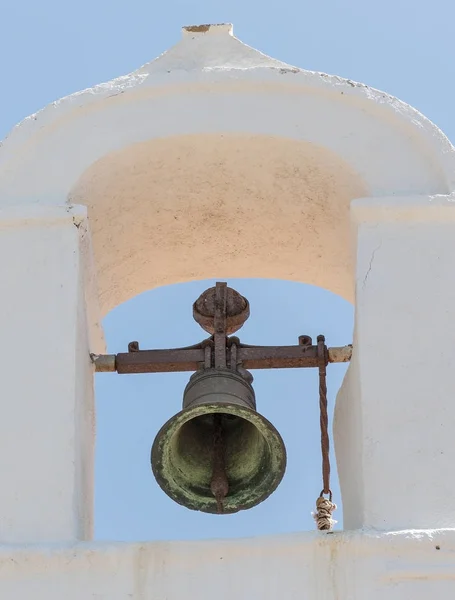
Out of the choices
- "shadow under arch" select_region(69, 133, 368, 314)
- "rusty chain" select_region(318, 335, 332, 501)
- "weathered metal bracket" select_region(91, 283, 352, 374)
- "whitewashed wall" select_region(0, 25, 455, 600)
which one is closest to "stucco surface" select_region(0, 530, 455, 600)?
"whitewashed wall" select_region(0, 25, 455, 600)

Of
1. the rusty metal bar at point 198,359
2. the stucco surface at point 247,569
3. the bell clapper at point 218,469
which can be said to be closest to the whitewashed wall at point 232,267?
the stucco surface at point 247,569

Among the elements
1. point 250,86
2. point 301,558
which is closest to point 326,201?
point 250,86

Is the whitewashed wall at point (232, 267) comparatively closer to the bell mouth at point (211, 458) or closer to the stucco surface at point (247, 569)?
the stucco surface at point (247, 569)

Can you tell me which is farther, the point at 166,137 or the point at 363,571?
the point at 166,137

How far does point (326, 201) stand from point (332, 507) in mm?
1151

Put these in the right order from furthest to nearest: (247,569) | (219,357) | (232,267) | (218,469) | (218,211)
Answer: (232,267) < (218,211) < (219,357) < (218,469) < (247,569)

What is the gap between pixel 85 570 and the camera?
6359 millimetres

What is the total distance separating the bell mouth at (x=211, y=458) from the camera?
6.87 meters

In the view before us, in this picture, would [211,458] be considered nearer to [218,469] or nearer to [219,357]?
[218,469]

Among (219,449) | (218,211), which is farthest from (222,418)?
(218,211)

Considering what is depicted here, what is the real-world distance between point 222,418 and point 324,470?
409 mm

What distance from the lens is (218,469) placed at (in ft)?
23.2

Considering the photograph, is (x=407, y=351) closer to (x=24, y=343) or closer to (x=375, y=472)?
(x=375, y=472)

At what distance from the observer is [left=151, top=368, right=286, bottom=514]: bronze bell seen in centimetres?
688
